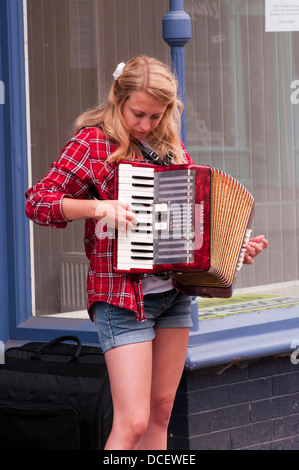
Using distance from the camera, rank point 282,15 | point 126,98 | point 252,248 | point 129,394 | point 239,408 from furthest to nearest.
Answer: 1. point 282,15
2. point 239,408
3. point 252,248
4. point 126,98
5. point 129,394

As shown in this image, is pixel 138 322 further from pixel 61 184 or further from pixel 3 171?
pixel 3 171

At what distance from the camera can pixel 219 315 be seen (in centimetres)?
382

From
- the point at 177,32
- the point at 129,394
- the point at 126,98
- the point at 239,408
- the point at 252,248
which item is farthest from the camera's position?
the point at 239,408

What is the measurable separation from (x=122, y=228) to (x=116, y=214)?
0.18 ft

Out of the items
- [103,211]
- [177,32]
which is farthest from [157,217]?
[177,32]

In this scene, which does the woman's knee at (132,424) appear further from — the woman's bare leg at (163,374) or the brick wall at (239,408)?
the brick wall at (239,408)

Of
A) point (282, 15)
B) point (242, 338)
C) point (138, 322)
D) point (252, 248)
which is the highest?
point (282, 15)

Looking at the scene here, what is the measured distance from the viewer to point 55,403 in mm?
2928

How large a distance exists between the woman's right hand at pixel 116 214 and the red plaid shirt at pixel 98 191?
131mm

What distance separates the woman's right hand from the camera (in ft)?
7.91

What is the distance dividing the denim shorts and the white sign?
197 centimetres

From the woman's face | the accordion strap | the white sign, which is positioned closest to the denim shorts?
the accordion strap

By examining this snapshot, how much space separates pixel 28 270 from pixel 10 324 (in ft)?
0.86

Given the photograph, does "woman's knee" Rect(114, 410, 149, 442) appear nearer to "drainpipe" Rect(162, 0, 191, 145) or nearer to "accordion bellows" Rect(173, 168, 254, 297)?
"accordion bellows" Rect(173, 168, 254, 297)
